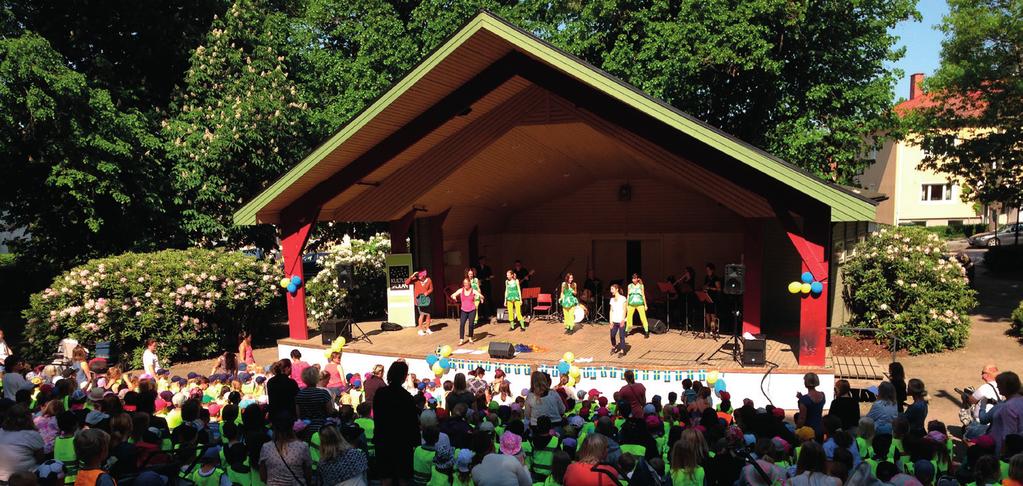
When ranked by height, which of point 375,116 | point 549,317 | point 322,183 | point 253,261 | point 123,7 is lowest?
point 549,317

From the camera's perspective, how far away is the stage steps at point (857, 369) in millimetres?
11844

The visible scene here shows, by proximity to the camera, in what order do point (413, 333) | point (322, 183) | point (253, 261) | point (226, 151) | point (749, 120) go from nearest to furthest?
point (322, 183), point (413, 333), point (253, 261), point (226, 151), point (749, 120)

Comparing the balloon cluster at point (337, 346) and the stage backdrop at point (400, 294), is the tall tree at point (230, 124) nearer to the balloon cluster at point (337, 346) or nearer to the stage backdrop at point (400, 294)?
the stage backdrop at point (400, 294)

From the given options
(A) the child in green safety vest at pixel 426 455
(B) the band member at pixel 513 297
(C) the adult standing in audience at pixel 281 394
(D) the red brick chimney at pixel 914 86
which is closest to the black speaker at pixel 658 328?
(B) the band member at pixel 513 297

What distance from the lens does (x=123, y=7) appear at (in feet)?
65.4

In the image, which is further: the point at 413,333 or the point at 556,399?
the point at 413,333

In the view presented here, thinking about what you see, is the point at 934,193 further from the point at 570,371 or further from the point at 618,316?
the point at 570,371

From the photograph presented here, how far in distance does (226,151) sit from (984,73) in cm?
2352

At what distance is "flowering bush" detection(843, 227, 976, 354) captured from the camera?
15188 mm

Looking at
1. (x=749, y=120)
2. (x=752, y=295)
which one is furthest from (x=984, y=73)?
(x=752, y=295)

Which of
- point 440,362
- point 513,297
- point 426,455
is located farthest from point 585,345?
point 426,455

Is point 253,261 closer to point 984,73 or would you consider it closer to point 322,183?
point 322,183

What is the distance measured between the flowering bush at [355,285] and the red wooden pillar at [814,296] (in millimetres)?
12301

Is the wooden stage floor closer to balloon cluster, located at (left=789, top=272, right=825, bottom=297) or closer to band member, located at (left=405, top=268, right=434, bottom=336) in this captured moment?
band member, located at (left=405, top=268, right=434, bottom=336)
